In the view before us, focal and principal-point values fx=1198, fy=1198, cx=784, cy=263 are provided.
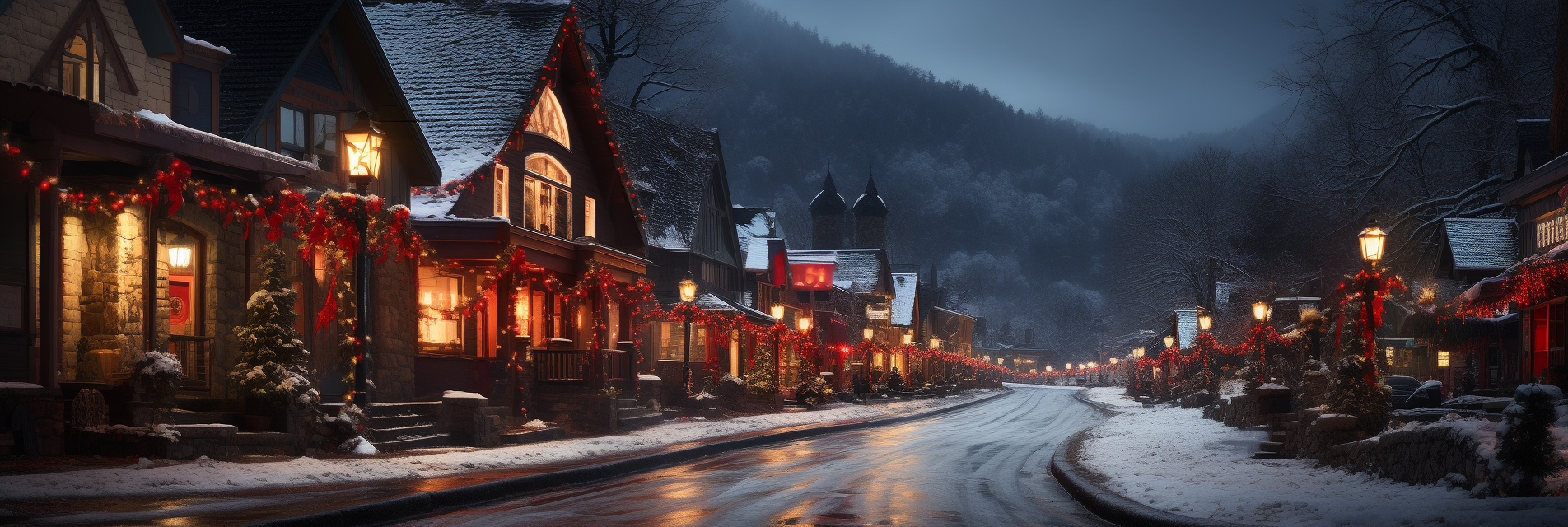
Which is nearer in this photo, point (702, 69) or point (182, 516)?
point (182, 516)

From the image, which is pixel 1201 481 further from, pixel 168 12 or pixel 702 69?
pixel 702 69

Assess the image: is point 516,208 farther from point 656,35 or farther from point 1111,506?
point 656,35

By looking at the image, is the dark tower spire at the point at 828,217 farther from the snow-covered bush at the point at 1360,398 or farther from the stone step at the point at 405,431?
the snow-covered bush at the point at 1360,398

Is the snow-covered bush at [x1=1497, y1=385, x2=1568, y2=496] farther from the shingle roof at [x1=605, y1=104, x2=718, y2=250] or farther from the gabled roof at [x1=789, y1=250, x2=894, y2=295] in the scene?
the gabled roof at [x1=789, y1=250, x2=894, y2=295]

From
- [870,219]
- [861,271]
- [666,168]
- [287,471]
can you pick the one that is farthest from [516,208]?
[870,219]

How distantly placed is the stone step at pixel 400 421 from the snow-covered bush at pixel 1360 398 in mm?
13488

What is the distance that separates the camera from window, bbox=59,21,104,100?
51.1ft

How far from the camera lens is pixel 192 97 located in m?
17.7

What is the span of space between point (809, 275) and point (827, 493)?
4942cm

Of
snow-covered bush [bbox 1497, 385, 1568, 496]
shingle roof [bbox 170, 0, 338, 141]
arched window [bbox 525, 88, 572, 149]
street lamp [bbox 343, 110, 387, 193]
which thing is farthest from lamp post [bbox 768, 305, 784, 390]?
snow-covered bush [bbox 1497, 385, 1568, 496]

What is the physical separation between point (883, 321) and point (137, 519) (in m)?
68.4

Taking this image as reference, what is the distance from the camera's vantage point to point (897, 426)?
106 ft

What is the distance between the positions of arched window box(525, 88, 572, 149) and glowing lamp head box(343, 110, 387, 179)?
11.3 meters

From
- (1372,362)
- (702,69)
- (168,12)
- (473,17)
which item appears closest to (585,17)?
(702,69)
